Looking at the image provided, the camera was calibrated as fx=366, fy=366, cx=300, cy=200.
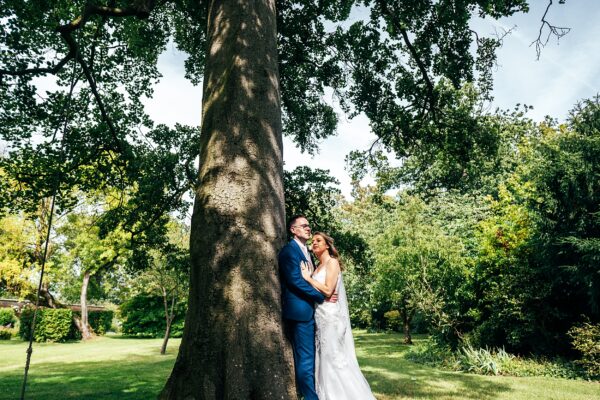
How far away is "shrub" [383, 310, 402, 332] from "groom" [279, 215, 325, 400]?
24962 mm

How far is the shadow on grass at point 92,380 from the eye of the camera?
859 cm

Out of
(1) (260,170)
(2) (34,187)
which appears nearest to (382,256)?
(2) (34,187)

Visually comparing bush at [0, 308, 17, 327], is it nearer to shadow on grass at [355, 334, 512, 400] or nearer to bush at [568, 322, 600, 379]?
shadow on grass at [355, 334, 512, 400]

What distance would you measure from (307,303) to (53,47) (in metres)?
8.50

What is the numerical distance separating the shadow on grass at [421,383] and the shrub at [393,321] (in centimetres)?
1401

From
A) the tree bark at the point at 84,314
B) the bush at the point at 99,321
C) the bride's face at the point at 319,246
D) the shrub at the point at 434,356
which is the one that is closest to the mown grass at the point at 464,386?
the shrub at the point at 434,356

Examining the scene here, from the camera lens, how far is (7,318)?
98.6 ft

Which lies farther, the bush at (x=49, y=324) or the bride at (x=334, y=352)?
the bush at (x=49, y=324)

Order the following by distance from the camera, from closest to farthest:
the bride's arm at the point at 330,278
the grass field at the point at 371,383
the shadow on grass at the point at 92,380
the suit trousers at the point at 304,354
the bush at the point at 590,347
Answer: the suit trousers at the point at 304,354 → the bride's arm at the point at 330,278 → the grass field at the point at 371,383 → the shadow on grass at the point at 92,380 → the bush at the point at 590,347

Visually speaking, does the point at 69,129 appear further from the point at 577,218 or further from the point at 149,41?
the point at 577,218

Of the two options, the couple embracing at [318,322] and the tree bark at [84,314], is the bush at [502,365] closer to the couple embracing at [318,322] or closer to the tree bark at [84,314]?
the couple embracing at [318,322]

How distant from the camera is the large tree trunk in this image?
111 inches

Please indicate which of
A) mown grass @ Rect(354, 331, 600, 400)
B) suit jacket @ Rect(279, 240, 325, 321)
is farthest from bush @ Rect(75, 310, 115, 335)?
suit jacket @ Rect(279, 240, 325, 321)

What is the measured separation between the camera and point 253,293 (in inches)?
118
